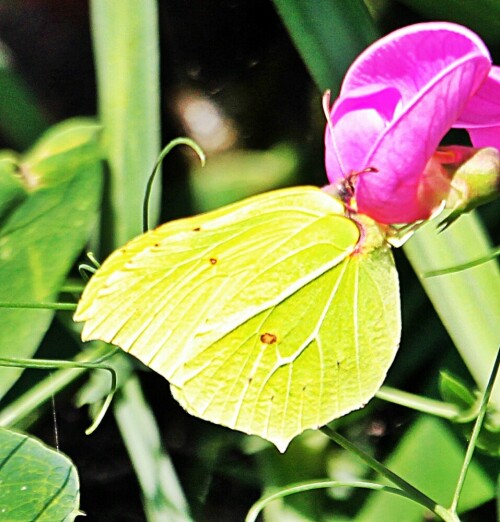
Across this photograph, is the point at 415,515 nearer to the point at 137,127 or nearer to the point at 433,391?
the point at 433,391

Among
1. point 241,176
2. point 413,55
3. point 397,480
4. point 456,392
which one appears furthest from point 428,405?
point 413,55

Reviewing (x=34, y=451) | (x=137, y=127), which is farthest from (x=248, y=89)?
(x=34, y=451)

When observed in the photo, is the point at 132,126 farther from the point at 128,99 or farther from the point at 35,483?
the point at 35,483

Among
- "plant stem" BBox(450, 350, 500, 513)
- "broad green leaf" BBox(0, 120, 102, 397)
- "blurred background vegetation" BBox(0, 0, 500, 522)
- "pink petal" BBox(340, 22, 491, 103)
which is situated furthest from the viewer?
"blurred background vegetation" BBox(0, 0, 500, 522)

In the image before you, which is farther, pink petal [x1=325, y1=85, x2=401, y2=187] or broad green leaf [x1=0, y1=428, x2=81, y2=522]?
broad green leaf [x1=0, y1=428, x2=81, y2=522]

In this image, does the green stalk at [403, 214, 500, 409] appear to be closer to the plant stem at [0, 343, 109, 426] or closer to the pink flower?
the pink flower

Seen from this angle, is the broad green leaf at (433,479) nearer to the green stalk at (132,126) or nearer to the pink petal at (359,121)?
the green stalk at (132,126)

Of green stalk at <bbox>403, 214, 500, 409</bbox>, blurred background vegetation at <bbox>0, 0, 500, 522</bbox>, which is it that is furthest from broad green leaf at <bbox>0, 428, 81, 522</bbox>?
Answer: green stalk at <bbox>403, 214, 500, 409</bbox>
